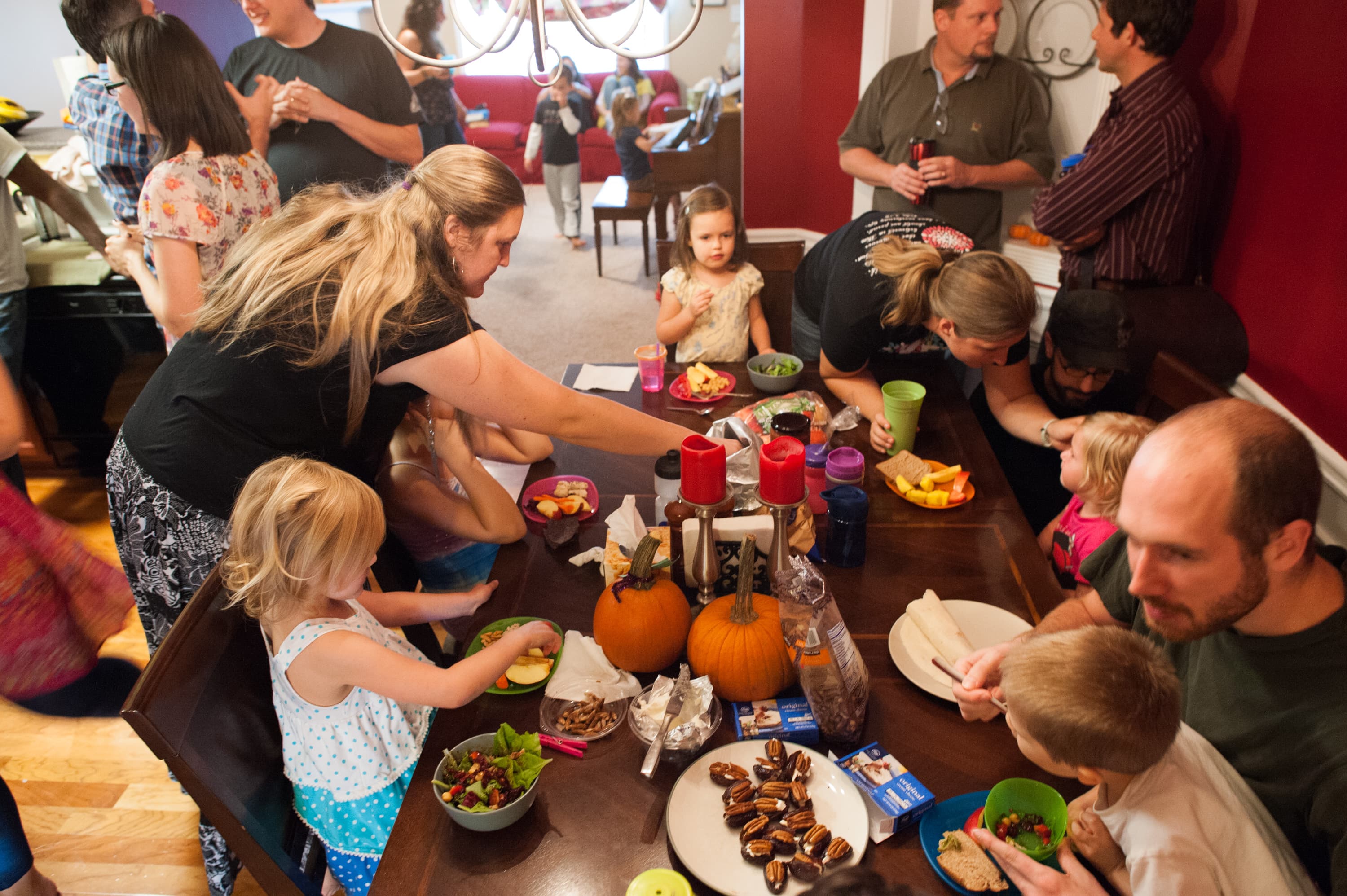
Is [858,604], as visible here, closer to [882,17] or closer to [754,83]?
[882,17]

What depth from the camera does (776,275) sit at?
122 inches

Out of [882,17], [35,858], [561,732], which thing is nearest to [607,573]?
[561,732]

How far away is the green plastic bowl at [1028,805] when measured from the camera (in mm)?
1123

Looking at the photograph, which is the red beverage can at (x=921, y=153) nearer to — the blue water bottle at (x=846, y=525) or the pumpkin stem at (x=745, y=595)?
the blue water bottle at (x=846, y=525)

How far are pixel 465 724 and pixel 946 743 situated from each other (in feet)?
2.49

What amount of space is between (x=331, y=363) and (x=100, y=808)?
5.58ft

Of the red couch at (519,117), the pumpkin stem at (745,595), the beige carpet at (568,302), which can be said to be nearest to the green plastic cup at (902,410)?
the pumpkin stem at (745,595)

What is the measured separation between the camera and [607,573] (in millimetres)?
1594

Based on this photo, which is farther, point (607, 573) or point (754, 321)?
point (754, 321)

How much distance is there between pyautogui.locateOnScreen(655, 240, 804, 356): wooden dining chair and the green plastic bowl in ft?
6.91

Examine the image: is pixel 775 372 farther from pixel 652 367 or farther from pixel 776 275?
pixel 776 275

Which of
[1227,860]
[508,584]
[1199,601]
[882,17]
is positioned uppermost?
[882,17]

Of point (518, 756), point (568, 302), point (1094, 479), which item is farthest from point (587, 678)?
point (568, 302)

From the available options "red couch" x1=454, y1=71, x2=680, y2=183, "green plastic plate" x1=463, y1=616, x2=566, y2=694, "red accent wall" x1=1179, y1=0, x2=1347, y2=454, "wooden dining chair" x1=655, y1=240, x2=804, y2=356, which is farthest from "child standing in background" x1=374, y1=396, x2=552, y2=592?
"red couch" x1=454, y1=71, x2=680, y2=183
